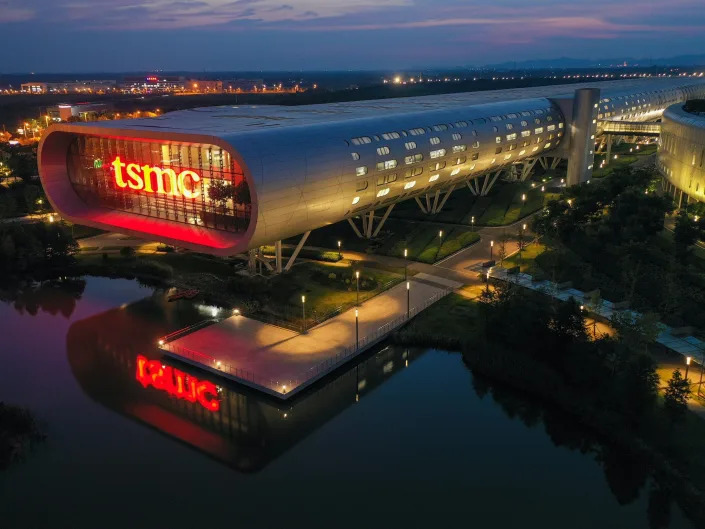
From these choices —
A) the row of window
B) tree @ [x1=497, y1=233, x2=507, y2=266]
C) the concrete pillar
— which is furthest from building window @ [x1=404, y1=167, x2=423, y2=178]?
the concrete pillar

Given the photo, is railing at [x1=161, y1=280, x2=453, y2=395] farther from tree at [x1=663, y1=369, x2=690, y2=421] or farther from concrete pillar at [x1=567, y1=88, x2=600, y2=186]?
concrete pillar at [x1=567, y1=88, x2=600, y2=186]

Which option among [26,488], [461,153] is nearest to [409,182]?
[461,153]

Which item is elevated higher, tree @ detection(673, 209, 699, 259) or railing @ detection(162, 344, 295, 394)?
tree @ detection(673, 209, 699, 259)

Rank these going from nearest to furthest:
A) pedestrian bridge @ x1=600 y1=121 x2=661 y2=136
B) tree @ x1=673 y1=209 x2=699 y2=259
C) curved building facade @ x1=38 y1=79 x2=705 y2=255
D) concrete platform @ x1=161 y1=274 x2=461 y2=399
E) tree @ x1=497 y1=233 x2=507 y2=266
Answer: concrete platform @ x1=161 y1=274 x2=461 y2=399
curved building facade @ x1=38 y1=79 x2=705 y2=255
tree @ x1=673 y1=209 x2=699 y2=259
tree @ x1=497 y1=233 x2=507 y2=266
pedestrian bridge @ x1=600 y1=121 x2=661 y2=136

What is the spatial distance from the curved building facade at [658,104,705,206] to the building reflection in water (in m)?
47.7

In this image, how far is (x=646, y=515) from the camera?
32062 millimetres

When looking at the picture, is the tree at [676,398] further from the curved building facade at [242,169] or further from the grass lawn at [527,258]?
the curved building facade at [242,169]

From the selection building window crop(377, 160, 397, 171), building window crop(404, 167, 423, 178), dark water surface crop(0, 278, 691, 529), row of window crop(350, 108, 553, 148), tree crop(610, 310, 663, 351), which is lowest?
dark water surface crop(0, 278, 691, 529)

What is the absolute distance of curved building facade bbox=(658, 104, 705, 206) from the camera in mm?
72312

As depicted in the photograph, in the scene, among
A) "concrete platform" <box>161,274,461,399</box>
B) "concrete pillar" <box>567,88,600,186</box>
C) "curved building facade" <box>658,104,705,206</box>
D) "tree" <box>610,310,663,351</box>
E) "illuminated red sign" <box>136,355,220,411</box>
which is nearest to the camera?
"tree" <box>610,310,663,351</box>

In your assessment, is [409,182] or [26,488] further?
[409,182]

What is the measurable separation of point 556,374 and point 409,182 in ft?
109

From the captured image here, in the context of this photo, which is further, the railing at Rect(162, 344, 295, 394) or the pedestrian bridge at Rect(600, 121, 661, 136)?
the pedestrian bridge at Rect(600, 121, 661, 136)

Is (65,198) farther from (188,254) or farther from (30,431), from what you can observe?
(30,431)
